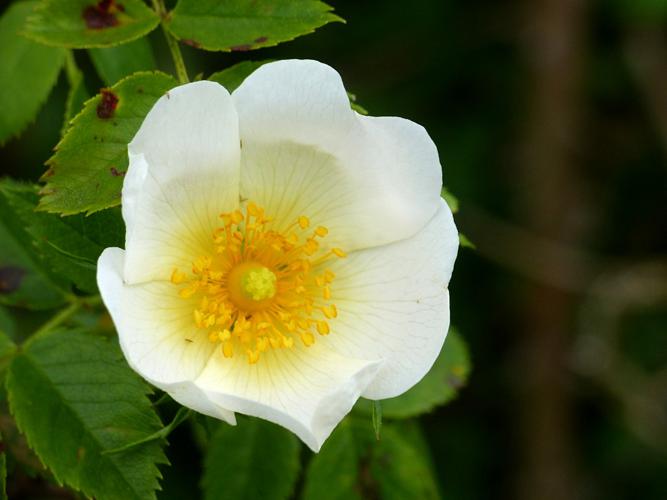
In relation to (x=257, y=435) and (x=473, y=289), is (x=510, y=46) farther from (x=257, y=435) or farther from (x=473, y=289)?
(x=257, y=435)

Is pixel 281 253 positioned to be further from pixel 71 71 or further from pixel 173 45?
pixel 71 71

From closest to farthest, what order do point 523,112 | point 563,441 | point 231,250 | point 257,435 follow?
point 231,250, point 257,435, point 563,441, point 523,112

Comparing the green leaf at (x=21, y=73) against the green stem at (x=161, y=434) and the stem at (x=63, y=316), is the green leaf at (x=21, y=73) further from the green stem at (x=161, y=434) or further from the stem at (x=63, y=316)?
the green stem at (x=161, y=434)

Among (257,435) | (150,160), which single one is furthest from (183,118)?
(257,435)

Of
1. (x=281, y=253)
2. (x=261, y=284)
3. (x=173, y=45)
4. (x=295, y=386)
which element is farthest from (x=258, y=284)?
(x=173, y=45)

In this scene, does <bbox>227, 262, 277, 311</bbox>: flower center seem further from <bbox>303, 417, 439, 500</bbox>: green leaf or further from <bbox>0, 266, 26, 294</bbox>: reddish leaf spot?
<bbox>0, 266, 26, 294</bbox>: reddish leaf spot

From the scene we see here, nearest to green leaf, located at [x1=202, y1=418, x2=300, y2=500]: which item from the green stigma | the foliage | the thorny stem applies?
the foliage

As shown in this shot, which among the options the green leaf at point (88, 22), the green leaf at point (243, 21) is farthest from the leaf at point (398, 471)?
the green leaf at point (88, 22)
